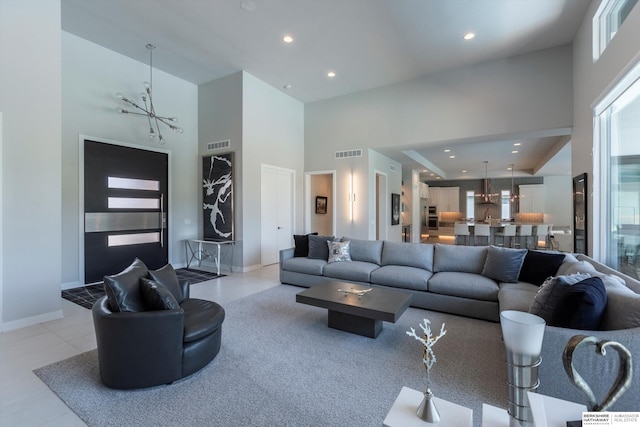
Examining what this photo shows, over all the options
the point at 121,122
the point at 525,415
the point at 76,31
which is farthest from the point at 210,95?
the point at 525,415

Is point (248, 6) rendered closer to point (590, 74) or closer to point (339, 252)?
point (339, 252)

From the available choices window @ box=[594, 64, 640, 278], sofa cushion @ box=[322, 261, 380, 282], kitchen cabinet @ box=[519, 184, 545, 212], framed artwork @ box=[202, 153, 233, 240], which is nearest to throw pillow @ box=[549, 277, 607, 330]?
window @ box=[594, 64, 640, 278]

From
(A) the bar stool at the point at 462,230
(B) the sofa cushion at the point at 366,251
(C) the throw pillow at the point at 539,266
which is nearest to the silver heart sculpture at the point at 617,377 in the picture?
(C) the throw pillow at the point at 539,266

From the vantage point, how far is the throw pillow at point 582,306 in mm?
1875

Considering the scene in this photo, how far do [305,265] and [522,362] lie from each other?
398 centimetres

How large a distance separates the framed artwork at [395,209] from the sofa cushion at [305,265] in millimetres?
4233

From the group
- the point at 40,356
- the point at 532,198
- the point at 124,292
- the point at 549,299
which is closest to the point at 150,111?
the point at 40,356

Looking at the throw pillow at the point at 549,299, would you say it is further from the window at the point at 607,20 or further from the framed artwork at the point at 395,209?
the framed artwork at the point at 395,209

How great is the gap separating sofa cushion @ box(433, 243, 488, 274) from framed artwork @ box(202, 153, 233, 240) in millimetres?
4130

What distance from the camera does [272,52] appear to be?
526cm

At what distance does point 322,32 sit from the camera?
15.2 ft

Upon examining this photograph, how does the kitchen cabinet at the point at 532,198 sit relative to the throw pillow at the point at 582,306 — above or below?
above

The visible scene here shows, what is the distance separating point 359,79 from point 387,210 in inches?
142

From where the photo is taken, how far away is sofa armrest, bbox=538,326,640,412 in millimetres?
1670
